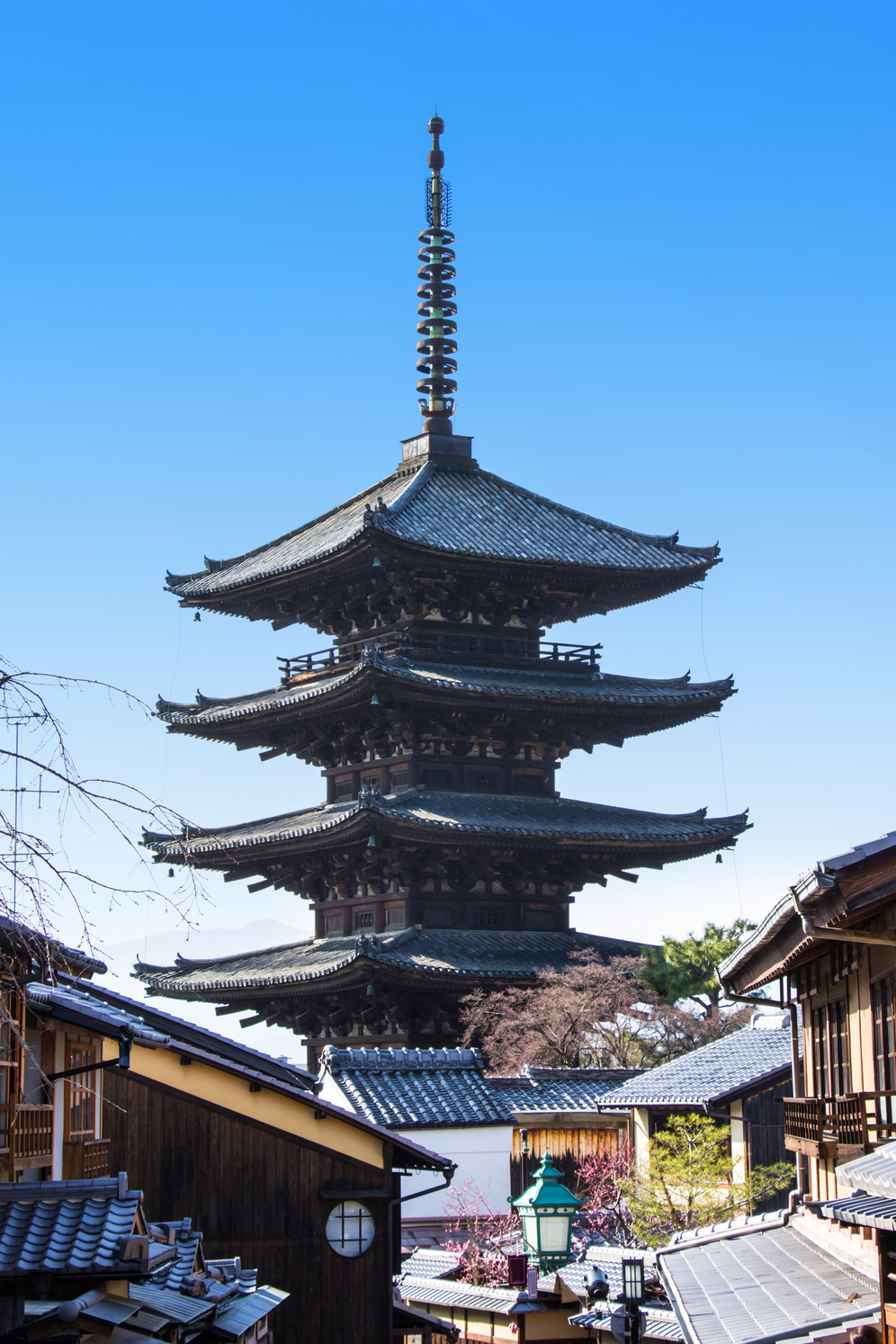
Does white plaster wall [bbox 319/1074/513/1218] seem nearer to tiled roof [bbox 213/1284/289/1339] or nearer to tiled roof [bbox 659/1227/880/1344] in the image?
tiled roof [bbox 659/1227/880/1344]

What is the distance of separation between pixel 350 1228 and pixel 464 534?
68.6 feet

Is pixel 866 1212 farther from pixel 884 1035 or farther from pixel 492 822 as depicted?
pixel 492 822

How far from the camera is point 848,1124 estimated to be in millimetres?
14484

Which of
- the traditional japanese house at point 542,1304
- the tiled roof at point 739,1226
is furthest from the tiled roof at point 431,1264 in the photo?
the tiled roof at point 739,1226

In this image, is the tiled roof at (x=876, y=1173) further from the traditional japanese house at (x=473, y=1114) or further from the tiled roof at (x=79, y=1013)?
the traditional japanese house at (x=473, y=1114)

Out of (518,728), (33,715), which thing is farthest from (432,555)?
(33,715)

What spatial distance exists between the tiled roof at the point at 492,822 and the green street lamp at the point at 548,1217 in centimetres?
1991

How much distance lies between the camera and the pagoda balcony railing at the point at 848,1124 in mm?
13844

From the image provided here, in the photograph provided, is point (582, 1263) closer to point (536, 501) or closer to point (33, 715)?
point (33, 715)

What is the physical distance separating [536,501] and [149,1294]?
32.7 metres

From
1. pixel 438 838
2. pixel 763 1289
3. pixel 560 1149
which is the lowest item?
pixel 763 1289

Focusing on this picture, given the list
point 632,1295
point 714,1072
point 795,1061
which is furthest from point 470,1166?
point 632,1295

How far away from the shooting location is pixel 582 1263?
2352cm

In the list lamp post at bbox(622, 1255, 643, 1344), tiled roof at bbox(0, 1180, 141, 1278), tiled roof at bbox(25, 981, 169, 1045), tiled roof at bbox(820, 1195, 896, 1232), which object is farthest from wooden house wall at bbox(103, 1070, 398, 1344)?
tiled roof at bbox(820, 1195, 896, 1232)
